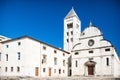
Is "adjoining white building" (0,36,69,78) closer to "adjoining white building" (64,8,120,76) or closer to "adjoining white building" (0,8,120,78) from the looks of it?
"adjoining white building" (0,8,120,78)

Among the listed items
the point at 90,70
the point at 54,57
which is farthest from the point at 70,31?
the point at 90,70

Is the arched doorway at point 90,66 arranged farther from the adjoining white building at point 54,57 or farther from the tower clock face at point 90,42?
the tower clock face at point 90,42

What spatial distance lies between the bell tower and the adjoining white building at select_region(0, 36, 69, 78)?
461 inches

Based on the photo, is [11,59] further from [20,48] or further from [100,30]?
[100,30]

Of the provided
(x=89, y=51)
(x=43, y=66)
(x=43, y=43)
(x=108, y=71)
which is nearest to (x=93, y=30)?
(x=89, y=51)

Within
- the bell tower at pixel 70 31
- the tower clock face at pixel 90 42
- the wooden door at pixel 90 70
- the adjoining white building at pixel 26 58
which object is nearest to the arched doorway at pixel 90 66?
the wooden door at pixel 90 70

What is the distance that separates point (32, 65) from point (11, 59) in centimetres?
377

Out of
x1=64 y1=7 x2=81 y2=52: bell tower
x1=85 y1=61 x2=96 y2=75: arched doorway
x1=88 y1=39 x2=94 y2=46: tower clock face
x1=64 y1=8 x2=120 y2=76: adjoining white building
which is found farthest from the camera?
x1=64 y1=7 x2=81 y2=52: bell tower

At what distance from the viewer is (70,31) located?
3762 cm

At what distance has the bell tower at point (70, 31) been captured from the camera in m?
36.5

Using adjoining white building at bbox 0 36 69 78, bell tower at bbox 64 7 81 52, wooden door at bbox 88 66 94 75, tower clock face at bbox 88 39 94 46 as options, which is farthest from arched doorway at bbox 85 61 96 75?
bell tower at bbox 64 7 81 52

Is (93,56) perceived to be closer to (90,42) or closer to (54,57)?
(90,42)

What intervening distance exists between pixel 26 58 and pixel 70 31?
63.0 feet

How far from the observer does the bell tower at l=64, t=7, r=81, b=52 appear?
120 feet
